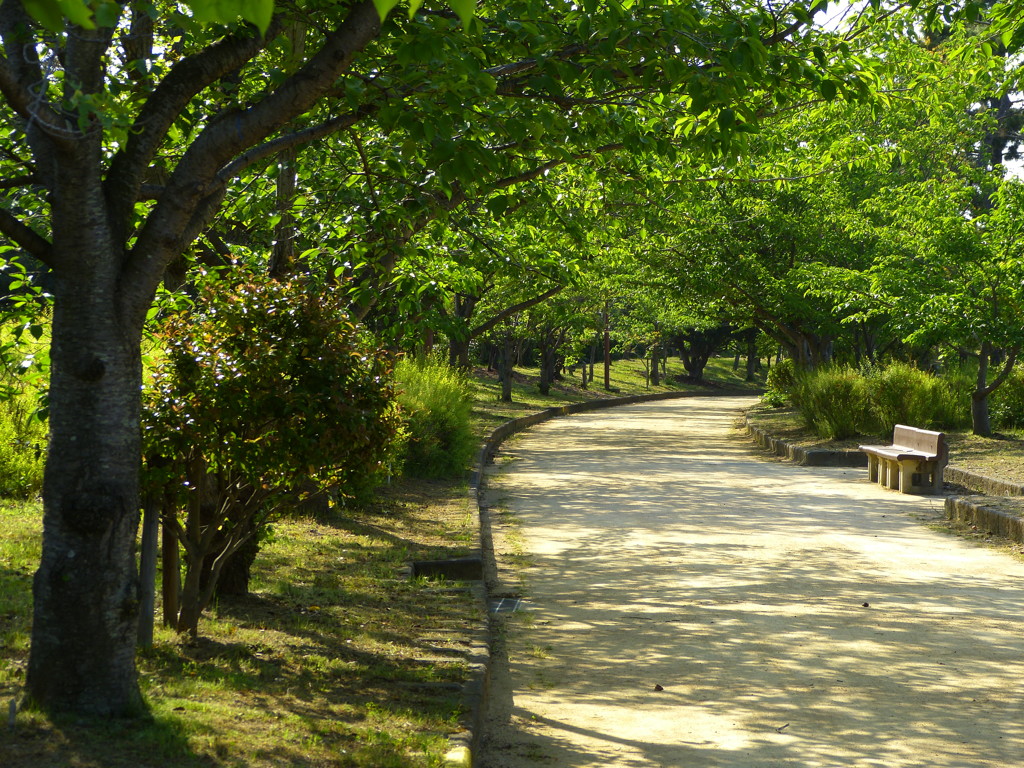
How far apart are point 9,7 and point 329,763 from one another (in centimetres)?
352

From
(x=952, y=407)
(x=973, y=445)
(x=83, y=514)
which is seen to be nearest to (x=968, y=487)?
(x=973, y=445)

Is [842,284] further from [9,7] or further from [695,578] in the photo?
[9,7]

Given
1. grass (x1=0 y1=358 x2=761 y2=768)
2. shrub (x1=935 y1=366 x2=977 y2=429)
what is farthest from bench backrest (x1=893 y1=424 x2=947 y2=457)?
grass (x1=0 y1=358 x2=761 y2=768)

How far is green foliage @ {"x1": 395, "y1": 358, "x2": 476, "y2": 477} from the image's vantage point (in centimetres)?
1586

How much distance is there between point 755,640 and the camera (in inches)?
294

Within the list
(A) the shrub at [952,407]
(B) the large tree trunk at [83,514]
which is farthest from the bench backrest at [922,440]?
(B) the large tree trunk at [83,514]

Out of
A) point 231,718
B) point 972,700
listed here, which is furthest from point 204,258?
point 972,700

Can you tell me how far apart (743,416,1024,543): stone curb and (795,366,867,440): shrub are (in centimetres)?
99

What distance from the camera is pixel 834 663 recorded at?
6906 mm

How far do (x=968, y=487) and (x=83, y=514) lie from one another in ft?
45.2

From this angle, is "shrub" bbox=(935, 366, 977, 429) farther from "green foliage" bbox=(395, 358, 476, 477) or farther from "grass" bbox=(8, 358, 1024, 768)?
"grass" bbox=(8, 358, 1024, 768)

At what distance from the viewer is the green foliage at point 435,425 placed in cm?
1586

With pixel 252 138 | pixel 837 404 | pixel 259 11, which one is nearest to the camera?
pixel 259 11

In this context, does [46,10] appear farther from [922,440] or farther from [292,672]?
[922,440]
